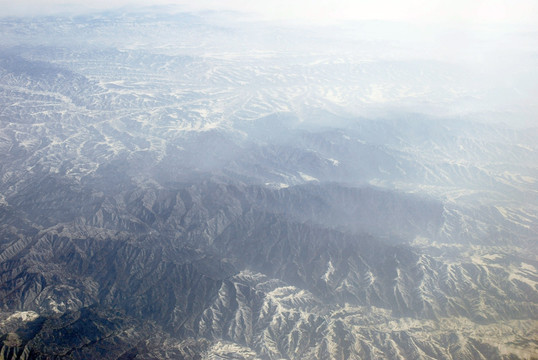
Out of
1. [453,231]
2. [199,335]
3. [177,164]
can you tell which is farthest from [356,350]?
[177,164]

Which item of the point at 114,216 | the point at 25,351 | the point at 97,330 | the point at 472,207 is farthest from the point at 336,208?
the point at 25,351

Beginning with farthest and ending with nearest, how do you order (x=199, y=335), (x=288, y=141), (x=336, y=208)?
(x=288, y=141) → (x=336, y=208) → (x=199, y=335)

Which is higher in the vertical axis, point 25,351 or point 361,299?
point 25,351

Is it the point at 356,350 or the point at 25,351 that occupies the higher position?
the point at 25,351

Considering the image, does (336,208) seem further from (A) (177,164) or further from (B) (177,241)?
(A) (177,164)

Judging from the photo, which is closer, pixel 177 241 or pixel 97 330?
pixel 97 330

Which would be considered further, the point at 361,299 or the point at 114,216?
the point at 114,216

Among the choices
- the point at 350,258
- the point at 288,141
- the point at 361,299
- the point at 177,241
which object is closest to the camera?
the point at 361,299

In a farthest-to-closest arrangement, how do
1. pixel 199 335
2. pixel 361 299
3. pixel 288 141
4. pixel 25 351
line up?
1. pixel 288 141
2. pixel 361 299
3. pixel 199 335
4. pixel 25 351

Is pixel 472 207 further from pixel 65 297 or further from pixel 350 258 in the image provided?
pixel 65 297
